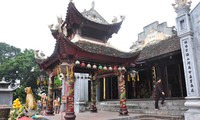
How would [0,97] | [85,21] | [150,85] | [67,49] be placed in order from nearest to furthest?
[67,49] → [0,97] → [85,21] → [150,85]

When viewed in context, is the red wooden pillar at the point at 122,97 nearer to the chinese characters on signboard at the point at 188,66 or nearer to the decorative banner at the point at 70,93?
the decorative banner at the point at 70,93

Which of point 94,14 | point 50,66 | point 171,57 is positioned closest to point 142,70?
point 171,57

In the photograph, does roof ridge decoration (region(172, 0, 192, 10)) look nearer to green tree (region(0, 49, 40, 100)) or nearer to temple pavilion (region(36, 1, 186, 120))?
temple pavilion (region(36, 1, 186, 120))

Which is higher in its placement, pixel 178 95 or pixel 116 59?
pixel 116 59

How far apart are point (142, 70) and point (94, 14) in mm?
6059

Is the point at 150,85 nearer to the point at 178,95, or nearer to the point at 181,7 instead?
the point at 178,95

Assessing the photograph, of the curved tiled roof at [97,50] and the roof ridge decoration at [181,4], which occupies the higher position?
the roof ridge decoration at [181,4]

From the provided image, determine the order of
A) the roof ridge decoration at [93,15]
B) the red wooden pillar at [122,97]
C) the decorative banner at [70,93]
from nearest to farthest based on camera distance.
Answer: the decorative banner at [70,93]
the red wooden pillar at [122,97]
the roof ridge decoration at [93,15]

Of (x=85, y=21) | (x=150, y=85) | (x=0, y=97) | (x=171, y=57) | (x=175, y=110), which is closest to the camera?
(x=175, y=110)

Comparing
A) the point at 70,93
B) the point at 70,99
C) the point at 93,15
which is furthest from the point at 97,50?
the point at 93,15

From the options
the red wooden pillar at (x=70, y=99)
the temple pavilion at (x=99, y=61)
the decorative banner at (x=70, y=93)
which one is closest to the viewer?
the red wooden pillar at (x=70, y=99)

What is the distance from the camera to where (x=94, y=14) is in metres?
13.6

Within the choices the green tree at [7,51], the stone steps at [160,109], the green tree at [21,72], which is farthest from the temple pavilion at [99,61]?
the green tree at [7,51]

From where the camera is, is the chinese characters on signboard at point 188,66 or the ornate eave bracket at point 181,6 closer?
the chinese characters on signboard at point 188,66
